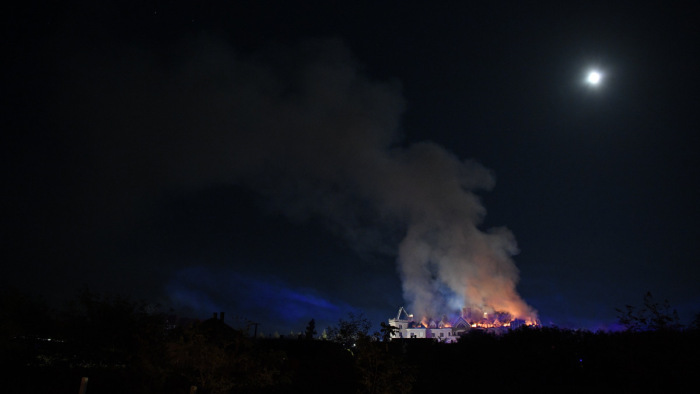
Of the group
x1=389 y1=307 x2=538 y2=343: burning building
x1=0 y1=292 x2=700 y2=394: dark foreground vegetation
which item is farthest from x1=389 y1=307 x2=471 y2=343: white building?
x1=0 y1=292 x2=700 y2=394: dark foreground vegetation

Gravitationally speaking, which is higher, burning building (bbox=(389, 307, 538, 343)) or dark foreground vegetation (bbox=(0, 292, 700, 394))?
burning building (bbox=(389, 307, 538, 343))

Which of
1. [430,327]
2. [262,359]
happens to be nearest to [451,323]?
[430,327]

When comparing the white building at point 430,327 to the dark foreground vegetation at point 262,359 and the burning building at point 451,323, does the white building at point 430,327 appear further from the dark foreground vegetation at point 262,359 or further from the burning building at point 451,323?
the dark foreground vegetation at point 262,359

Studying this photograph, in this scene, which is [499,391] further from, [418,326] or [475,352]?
[418,326]

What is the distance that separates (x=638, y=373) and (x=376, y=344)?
1038 centimetres

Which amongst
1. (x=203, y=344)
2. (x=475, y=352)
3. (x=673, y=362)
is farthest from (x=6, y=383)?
(x=673, y=362)

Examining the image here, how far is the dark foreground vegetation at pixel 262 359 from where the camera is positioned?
47.6ft

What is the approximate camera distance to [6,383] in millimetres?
16562

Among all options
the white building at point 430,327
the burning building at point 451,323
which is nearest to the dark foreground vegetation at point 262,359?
the burning building at point 451,323

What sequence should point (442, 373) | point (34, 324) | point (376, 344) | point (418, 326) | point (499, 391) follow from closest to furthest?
point (376, 344) → point (499, 391) → point (34, 324) → point (442, 373) → point (418, 326)

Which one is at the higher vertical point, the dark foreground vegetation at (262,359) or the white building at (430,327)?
the white building at (430,327)

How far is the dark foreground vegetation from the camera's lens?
14.5 metres

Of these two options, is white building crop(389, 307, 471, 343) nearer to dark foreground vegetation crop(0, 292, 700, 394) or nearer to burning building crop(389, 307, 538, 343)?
burning building crop(389, 307, 538, 343)

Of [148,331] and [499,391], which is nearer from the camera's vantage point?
[148,331]
